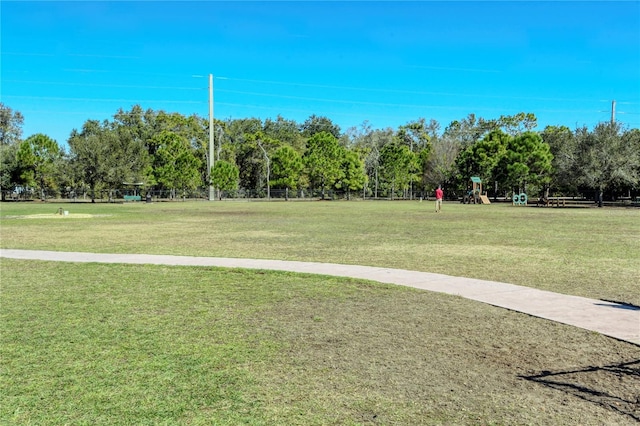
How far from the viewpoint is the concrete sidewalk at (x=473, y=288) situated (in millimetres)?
6637

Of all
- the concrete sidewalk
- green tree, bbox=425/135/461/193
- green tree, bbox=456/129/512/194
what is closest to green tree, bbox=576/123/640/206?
green tree, bbox=456/129/512/194

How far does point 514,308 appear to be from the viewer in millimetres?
7371

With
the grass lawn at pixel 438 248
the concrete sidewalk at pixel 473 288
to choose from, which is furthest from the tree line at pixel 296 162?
the concrete sidewalk at pixel 473 288

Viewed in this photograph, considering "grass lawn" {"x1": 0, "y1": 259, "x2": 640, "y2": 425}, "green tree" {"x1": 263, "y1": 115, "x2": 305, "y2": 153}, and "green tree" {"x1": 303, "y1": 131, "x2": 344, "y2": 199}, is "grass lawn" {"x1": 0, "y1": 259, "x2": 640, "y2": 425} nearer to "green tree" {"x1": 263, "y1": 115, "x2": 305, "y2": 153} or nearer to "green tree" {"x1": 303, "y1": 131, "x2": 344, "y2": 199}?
"green tree" {"x1": 303, "y1": 131, "x2": 344, "y2": 199}

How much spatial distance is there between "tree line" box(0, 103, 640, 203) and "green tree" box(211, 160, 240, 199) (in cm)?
15

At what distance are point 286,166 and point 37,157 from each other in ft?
117

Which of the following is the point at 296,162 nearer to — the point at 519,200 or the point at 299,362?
the point at 519,200

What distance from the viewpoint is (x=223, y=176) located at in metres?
75.8

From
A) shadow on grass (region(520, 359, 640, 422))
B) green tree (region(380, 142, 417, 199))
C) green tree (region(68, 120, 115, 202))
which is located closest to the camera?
shadow on grass (region(520, 359, 640, 422))

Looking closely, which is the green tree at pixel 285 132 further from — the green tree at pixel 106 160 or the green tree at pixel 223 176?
the green tree at pixel 106 160

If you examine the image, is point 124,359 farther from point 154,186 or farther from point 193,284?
point 154,186

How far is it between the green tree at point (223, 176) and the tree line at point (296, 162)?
15cm

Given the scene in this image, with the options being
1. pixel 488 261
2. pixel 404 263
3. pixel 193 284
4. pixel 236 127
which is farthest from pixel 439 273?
pixel 236 127

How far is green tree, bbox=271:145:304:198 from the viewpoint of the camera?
266 feet
